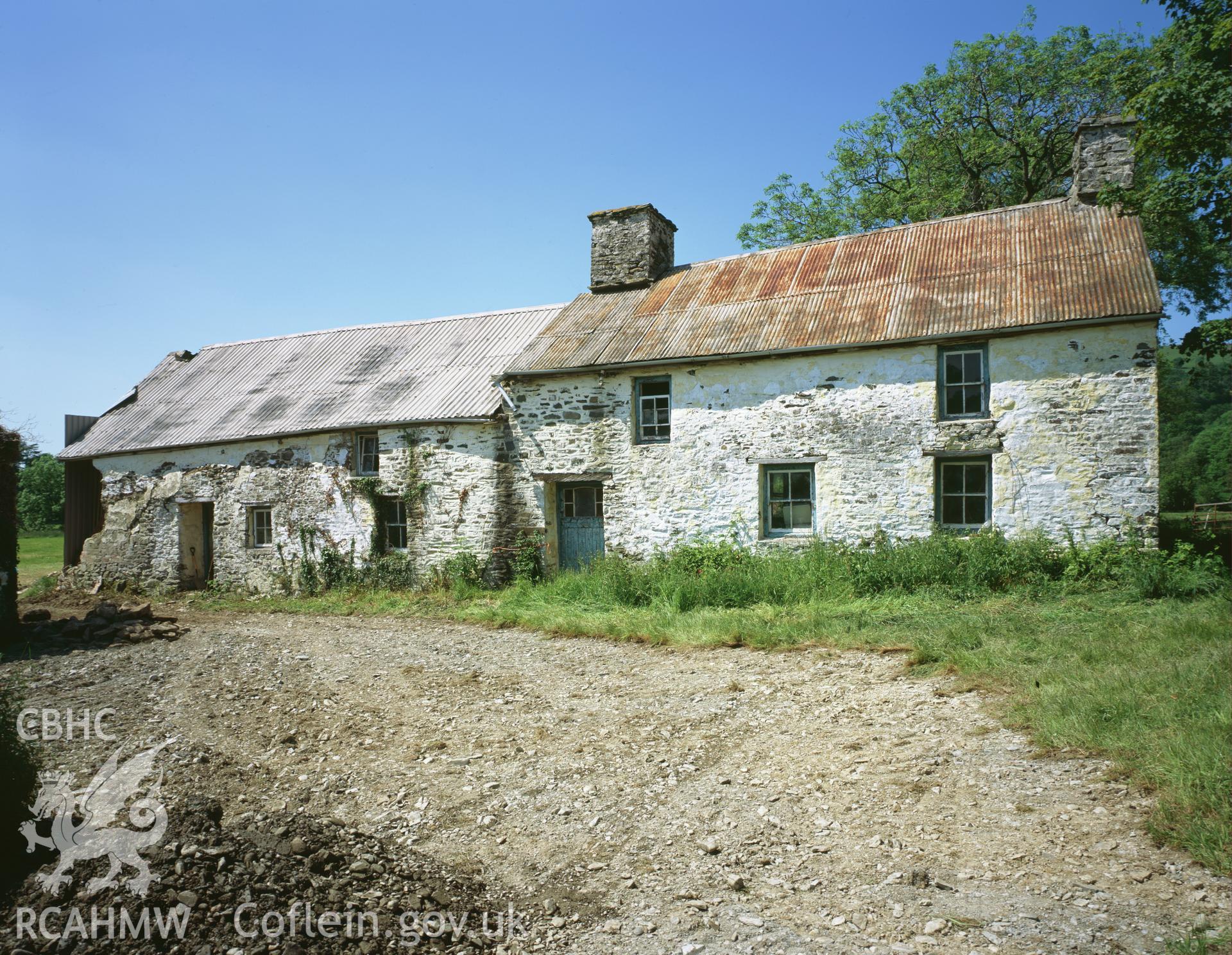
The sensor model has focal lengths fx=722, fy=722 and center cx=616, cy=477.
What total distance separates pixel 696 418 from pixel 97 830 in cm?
1092

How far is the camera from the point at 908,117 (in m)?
23.1

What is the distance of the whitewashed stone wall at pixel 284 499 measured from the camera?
14.4 meters

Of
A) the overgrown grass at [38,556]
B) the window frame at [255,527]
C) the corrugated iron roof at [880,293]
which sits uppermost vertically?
the corrugated iron roof at [880,293]

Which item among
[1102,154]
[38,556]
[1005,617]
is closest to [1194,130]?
[1102,154]

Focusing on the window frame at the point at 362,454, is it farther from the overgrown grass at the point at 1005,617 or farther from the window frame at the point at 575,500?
the window frame at the point at 575,500

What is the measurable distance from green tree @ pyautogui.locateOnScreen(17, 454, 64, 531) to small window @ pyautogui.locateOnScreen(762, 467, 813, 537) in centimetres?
3840

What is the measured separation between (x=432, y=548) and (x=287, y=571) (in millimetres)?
3757

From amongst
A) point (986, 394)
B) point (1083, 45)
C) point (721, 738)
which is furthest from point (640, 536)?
point (1083, 45)

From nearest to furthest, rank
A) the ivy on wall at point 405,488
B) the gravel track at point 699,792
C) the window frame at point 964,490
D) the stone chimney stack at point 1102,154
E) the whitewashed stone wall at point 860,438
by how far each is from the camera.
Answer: the gravel track at point 699,792, the whitewashed stone wall at point 860,438, the window frame at point 964,490, the stone chimney stack at point 1102,154, the ivy on wall at point 405,488

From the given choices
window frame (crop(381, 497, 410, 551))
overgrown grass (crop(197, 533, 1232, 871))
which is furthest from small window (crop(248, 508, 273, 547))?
window frame (crop(381, 497, 410, 551))

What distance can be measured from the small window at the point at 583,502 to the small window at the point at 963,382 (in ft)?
21.0

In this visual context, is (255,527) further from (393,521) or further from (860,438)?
(860,438)

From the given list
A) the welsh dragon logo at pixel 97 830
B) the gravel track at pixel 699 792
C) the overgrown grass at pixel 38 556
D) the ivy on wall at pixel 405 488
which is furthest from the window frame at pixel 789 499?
the overgrown grass at pixel 38 556

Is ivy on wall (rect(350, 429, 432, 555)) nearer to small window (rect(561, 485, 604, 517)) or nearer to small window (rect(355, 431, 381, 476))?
small window (rect(355, 431, 381, 476))
